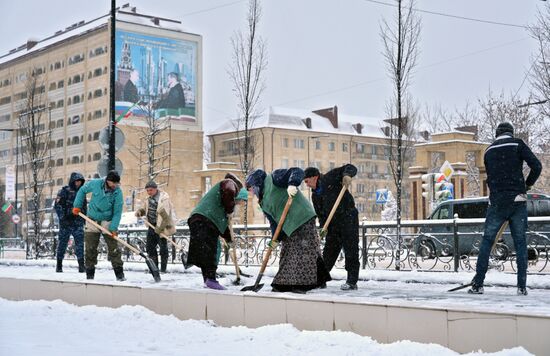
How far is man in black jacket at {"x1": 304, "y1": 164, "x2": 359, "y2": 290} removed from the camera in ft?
33.1

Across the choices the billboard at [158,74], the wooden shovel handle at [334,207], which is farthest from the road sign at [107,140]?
the billboard at [158,74]

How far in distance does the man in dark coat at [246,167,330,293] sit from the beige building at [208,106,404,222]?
73.8 meters

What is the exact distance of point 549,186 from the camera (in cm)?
4559

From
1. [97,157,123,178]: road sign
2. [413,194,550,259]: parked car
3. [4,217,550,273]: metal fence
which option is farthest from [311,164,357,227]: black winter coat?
[97,157,123,178]: road sign

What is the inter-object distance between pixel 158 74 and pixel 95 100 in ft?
25.0

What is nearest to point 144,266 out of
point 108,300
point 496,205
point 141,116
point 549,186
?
point 108,300

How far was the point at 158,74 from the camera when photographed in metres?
81.9

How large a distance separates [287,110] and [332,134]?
20.2ft

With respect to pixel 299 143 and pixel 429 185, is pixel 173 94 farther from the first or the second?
pixel 429 185

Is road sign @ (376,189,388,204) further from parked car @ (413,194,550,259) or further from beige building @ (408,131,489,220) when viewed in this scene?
parked car @ (413,194,550,259)

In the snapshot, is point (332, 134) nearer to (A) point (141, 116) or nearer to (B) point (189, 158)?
(B) point (189, 158)

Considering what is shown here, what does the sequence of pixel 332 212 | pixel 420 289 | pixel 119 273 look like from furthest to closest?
pixel 119 273
pixel 420 289
pixel 332 212

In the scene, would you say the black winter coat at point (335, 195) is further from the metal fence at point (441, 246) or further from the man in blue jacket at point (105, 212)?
the metal fence at point (441, 246)

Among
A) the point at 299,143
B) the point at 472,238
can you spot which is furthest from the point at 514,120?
the point at 299,143
